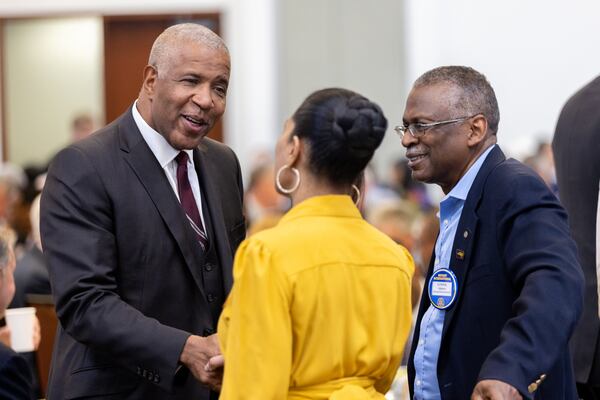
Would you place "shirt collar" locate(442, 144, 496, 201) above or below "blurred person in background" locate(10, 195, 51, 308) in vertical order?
above

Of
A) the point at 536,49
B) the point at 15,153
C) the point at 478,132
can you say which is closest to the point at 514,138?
the point at 536,49

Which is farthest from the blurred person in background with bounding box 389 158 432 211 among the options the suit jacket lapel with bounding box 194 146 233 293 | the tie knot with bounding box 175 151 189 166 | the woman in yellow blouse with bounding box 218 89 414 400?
the woman in yellow blouse with bounding box 218 89 414 400

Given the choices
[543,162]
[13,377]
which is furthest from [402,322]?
[543,162]

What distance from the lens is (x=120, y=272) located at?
3.76m

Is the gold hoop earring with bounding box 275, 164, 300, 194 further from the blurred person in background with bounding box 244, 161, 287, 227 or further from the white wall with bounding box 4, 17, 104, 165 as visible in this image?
the white wall with bounding box 4, 17, 104, 165

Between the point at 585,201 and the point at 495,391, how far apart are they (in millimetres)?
1456

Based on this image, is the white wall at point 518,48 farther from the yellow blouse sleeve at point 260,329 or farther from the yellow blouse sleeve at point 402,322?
the yellow blouse sleeve at point 260,329

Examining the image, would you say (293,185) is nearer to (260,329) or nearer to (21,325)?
(260,329)

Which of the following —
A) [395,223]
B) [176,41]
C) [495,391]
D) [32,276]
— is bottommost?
[32,276]

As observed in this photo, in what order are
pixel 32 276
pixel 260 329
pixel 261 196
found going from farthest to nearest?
pixel 261 196, pixel 32 276, pixel 260 329

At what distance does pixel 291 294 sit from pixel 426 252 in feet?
11.7

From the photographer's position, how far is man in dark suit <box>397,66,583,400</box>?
3.16m

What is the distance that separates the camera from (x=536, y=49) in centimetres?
1283

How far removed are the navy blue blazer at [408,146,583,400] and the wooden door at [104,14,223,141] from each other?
1024 cm
